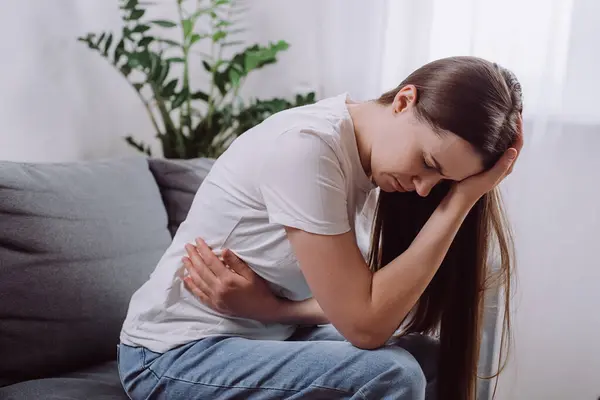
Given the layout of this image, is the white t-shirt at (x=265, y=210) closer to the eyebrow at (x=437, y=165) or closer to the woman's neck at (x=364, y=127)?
the woman's neck at (x=364, y=127)

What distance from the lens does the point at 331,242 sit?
38.4 inches

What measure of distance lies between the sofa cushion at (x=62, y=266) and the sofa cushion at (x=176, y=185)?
0.20 m

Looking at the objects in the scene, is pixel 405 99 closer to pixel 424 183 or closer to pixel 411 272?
pixel 424 183

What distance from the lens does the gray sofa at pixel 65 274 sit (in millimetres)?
1191

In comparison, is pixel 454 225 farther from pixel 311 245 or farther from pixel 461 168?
pixel 311 245

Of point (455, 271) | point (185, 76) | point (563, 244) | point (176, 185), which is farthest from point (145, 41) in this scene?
point (563, 244)

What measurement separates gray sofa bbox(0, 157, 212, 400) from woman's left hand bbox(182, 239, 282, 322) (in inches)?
9.8

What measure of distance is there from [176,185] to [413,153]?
0.82m

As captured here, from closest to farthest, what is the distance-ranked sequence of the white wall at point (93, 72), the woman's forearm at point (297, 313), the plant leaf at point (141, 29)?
the woman's forearm at point (297, 313)
the white wall at point (93, 72)
the plant leaf at point (141, 29)

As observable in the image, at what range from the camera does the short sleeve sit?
3.17 feet

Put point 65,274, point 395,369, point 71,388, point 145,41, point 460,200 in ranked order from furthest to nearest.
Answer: point 145,41, point 65,274, point 71,388, point 460,200, point 395,369

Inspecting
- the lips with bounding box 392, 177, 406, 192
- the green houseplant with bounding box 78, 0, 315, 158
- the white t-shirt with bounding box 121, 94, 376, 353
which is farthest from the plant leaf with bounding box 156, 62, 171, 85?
the lips with bounding box 392, 177, 406, 192

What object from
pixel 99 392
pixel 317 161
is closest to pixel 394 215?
pixel 317 161

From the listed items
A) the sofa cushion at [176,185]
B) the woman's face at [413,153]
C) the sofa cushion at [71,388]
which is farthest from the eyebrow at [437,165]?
the sofa cushion at [176,185]
